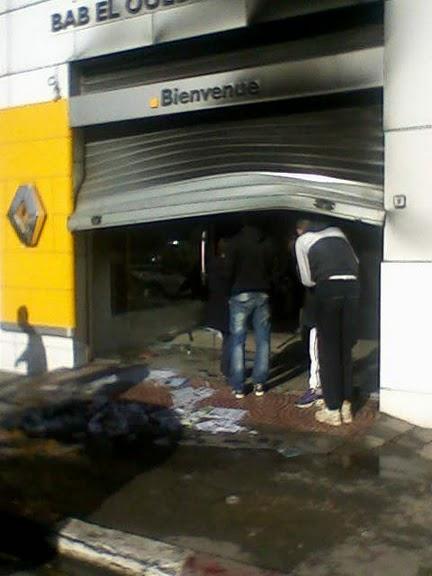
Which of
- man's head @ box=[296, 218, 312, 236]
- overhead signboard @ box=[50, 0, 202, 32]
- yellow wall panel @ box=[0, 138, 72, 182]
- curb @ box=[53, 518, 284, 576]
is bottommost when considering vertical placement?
curb @ box=[53, 518, 284, 576]

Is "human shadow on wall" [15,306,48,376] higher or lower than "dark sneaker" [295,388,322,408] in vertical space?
higher

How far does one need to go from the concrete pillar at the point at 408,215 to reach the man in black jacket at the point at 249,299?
53.1 inches

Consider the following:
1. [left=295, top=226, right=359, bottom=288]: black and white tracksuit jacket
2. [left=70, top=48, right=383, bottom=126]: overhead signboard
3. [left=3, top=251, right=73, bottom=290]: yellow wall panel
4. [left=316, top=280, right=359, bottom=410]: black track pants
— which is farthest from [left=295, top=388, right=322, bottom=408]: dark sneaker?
[left=3, top=251, right=73, bottom=290]: yellow wall panel

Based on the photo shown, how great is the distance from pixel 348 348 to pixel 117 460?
2.14 metres

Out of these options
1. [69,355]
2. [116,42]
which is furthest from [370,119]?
[69,355]

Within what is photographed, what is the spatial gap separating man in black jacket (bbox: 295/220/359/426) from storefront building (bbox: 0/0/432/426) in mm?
309

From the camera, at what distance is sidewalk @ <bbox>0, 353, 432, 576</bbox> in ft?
16.4

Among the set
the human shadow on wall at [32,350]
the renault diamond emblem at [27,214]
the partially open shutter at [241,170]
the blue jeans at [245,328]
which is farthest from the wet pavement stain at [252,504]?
the renault diamond emblem at [27,214]

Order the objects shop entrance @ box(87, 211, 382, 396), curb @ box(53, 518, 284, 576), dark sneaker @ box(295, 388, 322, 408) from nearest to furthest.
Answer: curb @ box(53, 518, 284, 576), dark sneaker @ box(295, 388, 322, 408), shop entrance @ box(87, 211, 382, 396)

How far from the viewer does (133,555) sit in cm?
497

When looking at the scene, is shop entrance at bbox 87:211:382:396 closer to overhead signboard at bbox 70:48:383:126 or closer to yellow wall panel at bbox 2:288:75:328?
yellow wall panel at bbox 2:288:75:328

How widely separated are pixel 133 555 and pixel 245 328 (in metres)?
3.70

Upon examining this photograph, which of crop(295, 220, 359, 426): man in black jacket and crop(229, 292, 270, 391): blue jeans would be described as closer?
crop(295, 220, 359, 426): man in black jacket

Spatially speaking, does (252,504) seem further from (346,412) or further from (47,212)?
(47,212)
